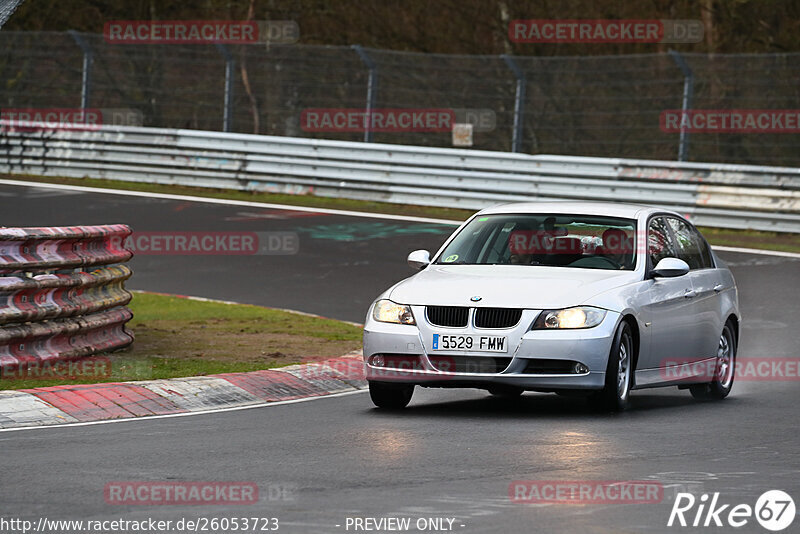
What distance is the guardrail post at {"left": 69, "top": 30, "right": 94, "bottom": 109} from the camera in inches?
1161

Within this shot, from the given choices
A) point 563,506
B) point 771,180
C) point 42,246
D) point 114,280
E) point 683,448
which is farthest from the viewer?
point 771,180

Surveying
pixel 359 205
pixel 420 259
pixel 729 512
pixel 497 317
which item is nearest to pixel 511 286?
pixel 497 317

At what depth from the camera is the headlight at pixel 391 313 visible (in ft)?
34.5

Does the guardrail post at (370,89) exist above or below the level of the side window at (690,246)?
above

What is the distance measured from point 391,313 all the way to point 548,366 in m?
1.16

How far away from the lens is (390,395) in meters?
10.8

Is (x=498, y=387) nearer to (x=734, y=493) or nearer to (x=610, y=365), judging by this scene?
(x=610, y=365)

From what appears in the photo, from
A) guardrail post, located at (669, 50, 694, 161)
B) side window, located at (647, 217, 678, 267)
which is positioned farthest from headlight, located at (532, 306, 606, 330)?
guardrail post, located at (669, 50, 694, 161)

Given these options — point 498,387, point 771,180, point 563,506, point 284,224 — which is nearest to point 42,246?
point 498,387

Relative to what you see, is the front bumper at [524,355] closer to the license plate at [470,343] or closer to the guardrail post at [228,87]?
the license plate at [470,343]

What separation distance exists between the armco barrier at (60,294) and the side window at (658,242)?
14.8ft

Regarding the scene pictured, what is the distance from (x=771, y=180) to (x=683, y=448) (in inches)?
599

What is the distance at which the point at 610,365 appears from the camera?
10336mm

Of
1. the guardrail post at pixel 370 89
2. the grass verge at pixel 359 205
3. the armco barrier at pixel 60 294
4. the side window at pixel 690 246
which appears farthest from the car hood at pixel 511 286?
the guardrail post at pixel 370 89
